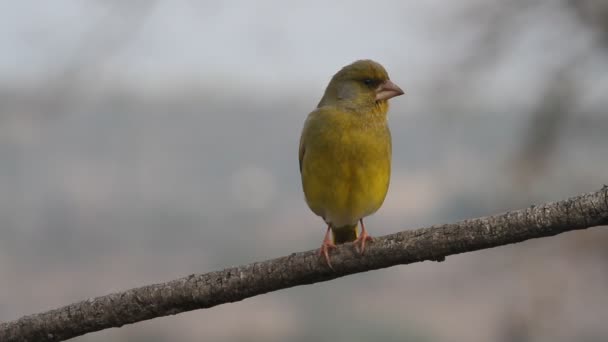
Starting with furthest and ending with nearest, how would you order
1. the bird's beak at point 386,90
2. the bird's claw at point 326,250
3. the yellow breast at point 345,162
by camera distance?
the bird's beak at point 386,90
the yellow breast at point 345,162
the bird's claw at point 326,250

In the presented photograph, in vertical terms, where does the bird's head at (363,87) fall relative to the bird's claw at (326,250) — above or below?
above

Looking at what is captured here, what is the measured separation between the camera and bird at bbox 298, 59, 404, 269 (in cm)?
416

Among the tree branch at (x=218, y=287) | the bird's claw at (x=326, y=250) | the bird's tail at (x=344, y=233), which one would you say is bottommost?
the tree branch at (x=218, y=287)

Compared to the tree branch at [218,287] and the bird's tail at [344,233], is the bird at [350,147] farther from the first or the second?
the tree branch at [218,287]

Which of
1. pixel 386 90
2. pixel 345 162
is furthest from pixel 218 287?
pixel 386 90

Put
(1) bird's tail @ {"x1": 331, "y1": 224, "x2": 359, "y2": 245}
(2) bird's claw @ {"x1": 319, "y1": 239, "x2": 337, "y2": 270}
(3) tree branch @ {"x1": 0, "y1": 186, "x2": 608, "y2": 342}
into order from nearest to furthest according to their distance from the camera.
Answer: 1. (3) tree branch @ {"x1": 0, "y1": 186, "x2": 608, "y2": 342}
2. (2) bird's claw @ {"x1": 319, "y1": 239, "x2": 337, "y2": 270}
3. (1) bird's tail @ {"x1": 331, "y1": 224, "x2": 359, "y2": 245}

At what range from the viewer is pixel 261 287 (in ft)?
10.7

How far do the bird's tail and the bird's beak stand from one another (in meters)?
0.84

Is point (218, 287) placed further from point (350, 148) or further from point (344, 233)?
point (344, 233)

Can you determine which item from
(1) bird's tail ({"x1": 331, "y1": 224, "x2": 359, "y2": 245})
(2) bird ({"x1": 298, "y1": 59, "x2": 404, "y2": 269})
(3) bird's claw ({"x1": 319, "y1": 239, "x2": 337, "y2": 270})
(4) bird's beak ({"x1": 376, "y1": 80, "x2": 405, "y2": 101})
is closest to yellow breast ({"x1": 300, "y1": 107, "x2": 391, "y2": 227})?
→ (2) bird ({"x1": 298, "y1": 59, "x2": 404, "y2": 269})

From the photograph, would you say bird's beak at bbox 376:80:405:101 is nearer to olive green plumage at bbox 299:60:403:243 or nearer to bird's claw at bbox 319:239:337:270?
olive green plumage at bbox 299:60:403:243

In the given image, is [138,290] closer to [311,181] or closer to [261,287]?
[261,287]

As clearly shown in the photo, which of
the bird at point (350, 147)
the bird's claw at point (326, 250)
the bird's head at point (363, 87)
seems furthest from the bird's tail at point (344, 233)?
the bird's claw at point (326, 250)

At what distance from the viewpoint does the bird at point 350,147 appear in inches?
164
